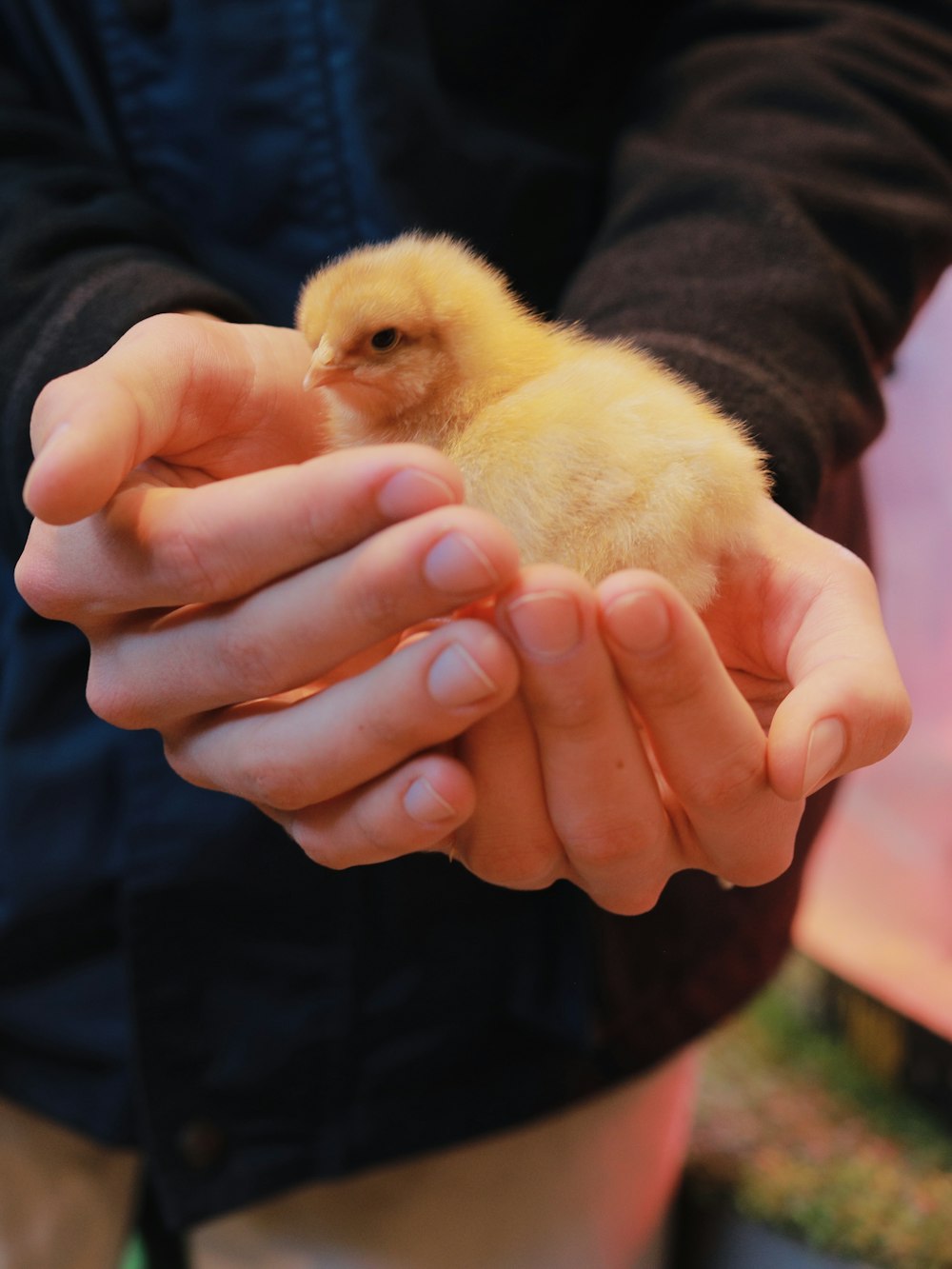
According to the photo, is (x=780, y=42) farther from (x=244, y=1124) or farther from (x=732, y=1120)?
(x=732, y=1120)

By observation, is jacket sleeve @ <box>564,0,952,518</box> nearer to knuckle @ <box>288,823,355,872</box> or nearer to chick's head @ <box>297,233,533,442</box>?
chick's head @ <box>297,233,533,442</box>

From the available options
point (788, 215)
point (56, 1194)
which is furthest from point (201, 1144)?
point (788, 215)

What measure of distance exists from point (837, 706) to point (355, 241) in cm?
54

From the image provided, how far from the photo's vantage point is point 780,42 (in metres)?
0.97

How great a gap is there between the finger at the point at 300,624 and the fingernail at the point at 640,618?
5 cm

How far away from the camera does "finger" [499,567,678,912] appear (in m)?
0.53

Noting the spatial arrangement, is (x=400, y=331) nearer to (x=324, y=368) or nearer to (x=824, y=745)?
(x=324, y=368)

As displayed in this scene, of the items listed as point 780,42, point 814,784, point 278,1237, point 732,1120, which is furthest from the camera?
point 732,1120

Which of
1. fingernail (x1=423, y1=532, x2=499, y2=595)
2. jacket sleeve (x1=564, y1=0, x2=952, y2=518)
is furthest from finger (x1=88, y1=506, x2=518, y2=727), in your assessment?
jacket sleeve (x1=564, y1=0, x2=952, y2=518)

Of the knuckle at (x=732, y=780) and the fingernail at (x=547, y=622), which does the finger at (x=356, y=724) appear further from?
the knuckle at (x=732, y=780)

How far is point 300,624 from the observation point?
56cm

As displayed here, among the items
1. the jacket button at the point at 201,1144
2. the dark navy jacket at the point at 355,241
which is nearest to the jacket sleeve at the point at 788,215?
the dark navy jacket at the point at 355,241

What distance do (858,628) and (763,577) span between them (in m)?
0.08

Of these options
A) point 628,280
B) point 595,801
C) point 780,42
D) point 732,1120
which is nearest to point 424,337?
point 628,280
